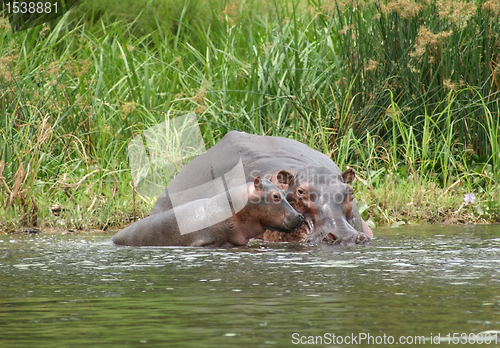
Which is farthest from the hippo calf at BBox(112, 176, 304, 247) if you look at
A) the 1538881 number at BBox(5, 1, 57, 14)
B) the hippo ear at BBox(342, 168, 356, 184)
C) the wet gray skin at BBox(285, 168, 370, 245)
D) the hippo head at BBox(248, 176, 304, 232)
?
the 1538881 number at BBox(5, 1, 57, 14)

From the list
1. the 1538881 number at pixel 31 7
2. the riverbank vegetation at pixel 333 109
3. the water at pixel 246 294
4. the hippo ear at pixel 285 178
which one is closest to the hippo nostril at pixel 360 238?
the water at pixel 246 294

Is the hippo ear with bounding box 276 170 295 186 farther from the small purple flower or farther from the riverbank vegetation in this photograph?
the small purple flower

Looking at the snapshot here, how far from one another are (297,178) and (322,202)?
0.30 meters

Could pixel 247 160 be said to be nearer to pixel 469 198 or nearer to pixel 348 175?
pixel 348 175

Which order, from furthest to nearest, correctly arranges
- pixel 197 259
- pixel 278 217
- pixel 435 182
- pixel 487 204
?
pixel 435 182, pixel 487 204, pixel 278 217, pixel 197 259

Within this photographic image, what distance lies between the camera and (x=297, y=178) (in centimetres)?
545

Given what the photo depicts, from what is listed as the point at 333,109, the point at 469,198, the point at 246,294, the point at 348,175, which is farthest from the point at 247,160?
the point at 246,294

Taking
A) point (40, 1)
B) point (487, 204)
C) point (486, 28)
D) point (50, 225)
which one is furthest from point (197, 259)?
point (40, 1)

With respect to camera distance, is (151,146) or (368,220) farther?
(151,146)

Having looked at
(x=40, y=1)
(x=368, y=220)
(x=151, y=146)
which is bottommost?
(x=368, y=220)

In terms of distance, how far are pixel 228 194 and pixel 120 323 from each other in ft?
8.62

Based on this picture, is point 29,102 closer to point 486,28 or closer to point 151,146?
point 151,146

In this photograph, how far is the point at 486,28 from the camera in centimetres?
790

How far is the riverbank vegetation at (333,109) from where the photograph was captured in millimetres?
6973
